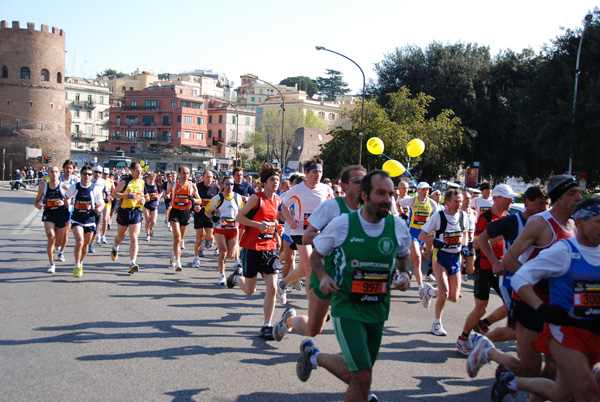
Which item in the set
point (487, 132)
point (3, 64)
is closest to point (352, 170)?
point (487, 132)

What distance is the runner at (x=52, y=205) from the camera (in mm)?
10508

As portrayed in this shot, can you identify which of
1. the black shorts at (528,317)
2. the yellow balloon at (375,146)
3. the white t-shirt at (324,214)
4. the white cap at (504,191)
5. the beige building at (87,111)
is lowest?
the black shorts at (528,317)

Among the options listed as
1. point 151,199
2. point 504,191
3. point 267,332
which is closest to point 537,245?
point 504,191

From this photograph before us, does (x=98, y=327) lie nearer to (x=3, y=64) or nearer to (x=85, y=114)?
(x=3, y=64)

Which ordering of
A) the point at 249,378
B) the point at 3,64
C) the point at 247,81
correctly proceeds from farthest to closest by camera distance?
the point at 247,81, the point at 3,64, the point at 249,378

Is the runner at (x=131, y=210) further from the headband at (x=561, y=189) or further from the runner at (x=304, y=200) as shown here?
the headband at (x=561, y=189)

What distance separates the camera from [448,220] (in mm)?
7488

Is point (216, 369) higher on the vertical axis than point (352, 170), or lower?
lower

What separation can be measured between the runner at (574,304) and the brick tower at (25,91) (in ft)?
252

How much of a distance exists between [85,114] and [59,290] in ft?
351

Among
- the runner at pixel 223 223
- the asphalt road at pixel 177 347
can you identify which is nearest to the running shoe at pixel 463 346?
the asphalt road at pixel 177 347

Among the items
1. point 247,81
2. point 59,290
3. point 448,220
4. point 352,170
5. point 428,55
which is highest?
point 247,81

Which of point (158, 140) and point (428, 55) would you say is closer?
point (428, 55)

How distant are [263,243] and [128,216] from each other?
4.66 meters
